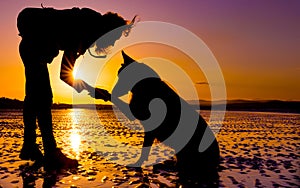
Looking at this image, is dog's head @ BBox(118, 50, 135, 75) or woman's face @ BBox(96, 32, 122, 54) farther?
dog's head @ BBox(118, 50, 135, 75)

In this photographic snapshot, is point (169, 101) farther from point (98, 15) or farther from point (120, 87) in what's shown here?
point (98, 15)

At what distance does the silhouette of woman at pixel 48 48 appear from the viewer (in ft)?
23.4

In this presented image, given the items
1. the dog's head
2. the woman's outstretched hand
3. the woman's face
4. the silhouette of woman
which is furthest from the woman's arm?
the dog's head

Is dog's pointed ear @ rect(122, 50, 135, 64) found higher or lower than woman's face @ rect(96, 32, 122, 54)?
lower

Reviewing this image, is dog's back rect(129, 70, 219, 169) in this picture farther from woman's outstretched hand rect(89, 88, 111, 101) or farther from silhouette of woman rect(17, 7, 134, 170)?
silhouette of woman rect(17, 7, 134, 170)

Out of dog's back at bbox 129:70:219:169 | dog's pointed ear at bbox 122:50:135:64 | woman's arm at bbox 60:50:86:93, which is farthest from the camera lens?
dog's pointed ear at bbox 122:50:135:64

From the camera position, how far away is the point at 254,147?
38.2ft

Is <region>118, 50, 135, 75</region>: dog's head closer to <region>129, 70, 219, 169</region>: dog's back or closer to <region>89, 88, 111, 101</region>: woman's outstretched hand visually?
<region>129, 70, 219, 169</region>: dog's back

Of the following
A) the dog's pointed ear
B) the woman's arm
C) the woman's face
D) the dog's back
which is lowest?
the dog's back

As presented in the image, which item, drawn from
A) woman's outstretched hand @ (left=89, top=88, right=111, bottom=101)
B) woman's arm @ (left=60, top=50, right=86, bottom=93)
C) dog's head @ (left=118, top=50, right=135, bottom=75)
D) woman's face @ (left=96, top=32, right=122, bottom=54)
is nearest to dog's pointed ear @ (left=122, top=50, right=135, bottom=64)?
dog's head @ (left=118, top=50, right=135, bottom=75)

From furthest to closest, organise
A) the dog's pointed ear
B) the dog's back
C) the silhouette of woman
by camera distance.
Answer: the dog's pointed ear, the dog's back, the silhouette of woman

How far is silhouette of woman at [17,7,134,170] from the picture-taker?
712 cm

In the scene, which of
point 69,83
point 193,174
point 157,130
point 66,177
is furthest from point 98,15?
point 193,174

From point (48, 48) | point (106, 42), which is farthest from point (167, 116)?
point (48, 48)
